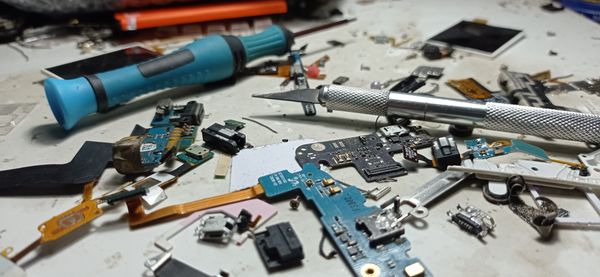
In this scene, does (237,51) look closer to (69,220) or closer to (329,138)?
(329,138)

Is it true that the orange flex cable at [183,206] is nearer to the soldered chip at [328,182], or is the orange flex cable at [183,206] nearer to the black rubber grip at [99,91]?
the soldered chip at [328,182]

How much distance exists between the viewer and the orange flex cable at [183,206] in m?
1.04

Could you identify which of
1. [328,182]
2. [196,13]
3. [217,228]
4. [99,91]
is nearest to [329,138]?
[328,182]

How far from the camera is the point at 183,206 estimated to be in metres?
1.07

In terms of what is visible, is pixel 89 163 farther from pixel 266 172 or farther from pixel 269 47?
pixel 269 47

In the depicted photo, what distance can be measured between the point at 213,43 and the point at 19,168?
705 millimetres

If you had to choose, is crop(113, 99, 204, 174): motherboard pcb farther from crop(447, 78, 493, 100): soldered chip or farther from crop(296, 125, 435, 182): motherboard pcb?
crop(447, 78, 493, 100): soldered chip

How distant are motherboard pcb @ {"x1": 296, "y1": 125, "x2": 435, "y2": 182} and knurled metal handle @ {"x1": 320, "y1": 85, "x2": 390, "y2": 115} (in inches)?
2.9

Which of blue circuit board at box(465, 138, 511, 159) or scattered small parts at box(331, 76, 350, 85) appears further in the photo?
scattered small parts at box(331, 76, 350, 85)

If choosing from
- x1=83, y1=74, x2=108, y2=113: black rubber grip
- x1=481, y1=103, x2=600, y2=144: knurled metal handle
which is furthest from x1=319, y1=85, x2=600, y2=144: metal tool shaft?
x1=83, y1=74, x2=108, y2=113: black rubber grip

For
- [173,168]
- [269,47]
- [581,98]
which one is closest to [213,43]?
[269,47]

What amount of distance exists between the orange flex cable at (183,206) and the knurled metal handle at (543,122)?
0.70 meters

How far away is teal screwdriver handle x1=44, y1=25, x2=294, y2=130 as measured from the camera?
1.30m

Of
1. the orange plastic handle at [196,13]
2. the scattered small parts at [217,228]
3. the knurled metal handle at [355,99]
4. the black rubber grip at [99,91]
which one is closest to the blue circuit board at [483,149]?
the knurled metal handle at [355,99]
